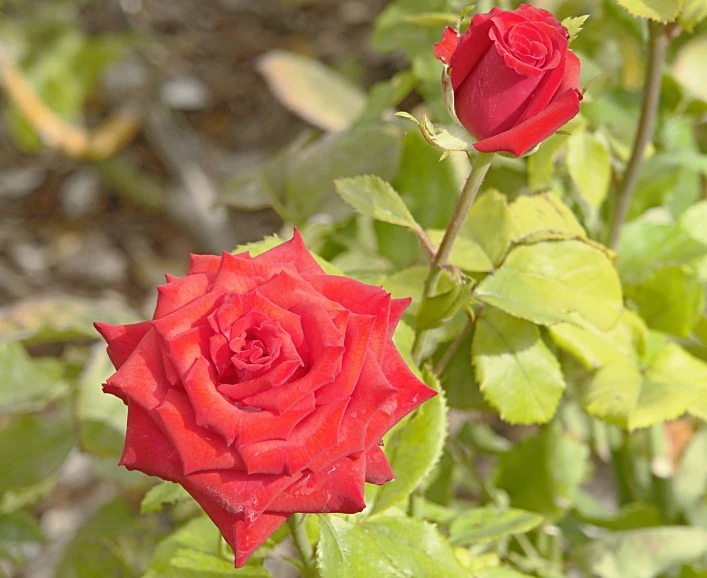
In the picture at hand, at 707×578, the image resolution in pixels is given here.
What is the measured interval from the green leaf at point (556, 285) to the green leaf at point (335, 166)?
0.19 metres

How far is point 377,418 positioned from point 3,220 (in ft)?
5.96

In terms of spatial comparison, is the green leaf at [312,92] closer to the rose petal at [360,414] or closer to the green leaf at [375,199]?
the green leaf at [375,199]

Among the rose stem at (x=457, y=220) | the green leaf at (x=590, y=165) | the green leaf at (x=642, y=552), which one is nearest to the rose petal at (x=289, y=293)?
the rose stem at (x=457, y=220)

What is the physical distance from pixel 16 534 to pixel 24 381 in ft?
0.55

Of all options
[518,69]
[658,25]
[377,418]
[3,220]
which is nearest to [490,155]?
[518,69]

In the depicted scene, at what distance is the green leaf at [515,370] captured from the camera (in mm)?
515

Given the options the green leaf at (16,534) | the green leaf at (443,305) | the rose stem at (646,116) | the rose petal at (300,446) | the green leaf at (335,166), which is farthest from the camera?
the green leaf at (16,534)

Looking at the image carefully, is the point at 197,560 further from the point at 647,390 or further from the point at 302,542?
the point at 647,390

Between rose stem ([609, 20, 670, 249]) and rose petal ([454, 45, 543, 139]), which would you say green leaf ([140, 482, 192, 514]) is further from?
rose stem ([609, 20, 670, 249])

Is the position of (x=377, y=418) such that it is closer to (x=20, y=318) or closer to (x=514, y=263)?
(x=514, y=263)

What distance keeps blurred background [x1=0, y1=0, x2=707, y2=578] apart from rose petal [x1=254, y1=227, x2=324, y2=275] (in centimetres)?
12

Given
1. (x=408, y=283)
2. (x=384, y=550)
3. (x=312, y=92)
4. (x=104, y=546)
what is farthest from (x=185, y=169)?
(x=384, y=550)

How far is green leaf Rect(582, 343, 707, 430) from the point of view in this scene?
20.9 inches

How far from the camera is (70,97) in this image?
172 cm
